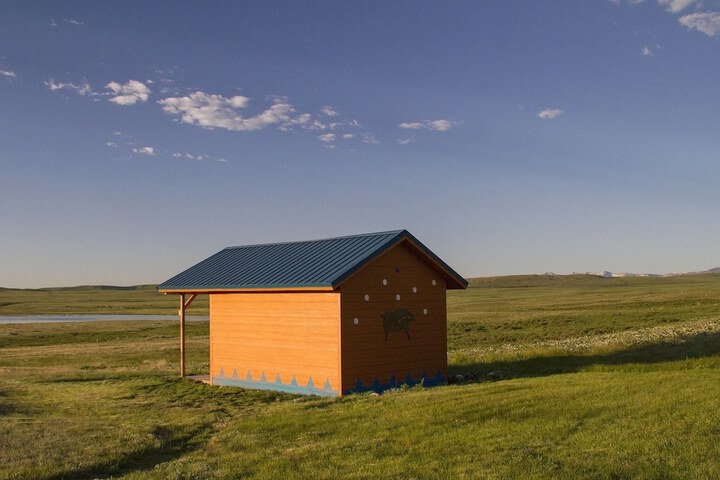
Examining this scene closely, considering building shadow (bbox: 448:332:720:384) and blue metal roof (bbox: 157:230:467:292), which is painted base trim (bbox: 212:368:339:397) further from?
building shadow (bbox: 448:332:720:384)

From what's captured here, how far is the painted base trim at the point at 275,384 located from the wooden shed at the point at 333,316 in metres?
0.03

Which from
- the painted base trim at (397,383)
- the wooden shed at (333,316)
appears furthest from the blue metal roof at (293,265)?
the painted base trim at (397,383)

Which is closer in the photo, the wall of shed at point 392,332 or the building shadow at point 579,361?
the wall of shed at point 392,332

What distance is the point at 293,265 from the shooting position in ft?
67.1

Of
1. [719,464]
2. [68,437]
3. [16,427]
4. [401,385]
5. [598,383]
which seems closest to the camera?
[719,464]

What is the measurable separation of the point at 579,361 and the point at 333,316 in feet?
29.8

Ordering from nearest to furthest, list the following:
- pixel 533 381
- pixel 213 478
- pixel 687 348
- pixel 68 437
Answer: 1. pixel 213 478
2. pixel 68 437
3. pixel 533 381
4. pixel 687 348

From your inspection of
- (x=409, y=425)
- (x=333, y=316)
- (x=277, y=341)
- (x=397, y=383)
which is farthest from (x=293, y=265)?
(x=409, y=425)

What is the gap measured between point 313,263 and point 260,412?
5.32 m

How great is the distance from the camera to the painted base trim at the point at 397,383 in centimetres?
1816

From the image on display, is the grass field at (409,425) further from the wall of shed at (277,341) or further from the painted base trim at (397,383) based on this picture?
the wall of shed at (277,341)

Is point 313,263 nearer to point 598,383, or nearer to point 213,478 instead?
point 598,383

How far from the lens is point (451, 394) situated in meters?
16.0

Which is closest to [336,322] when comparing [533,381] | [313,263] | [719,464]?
[313,263]
